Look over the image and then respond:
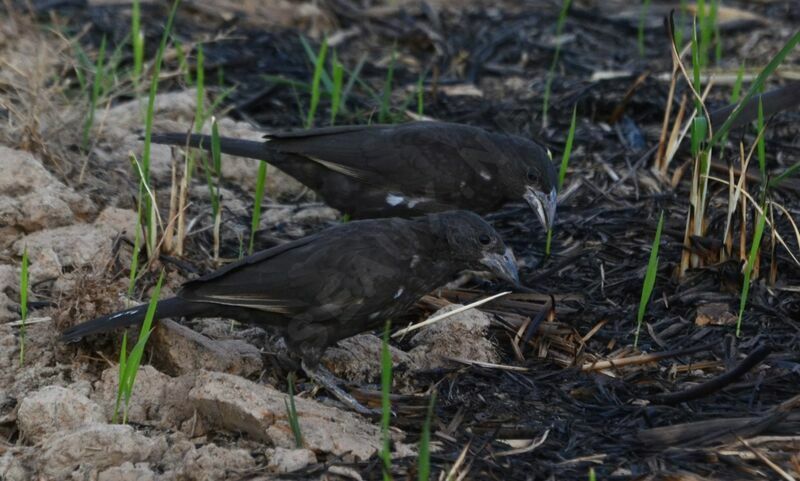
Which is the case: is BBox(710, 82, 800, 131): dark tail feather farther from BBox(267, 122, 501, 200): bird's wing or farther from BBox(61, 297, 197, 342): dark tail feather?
BBox(61, 297, 197, 342): dark tail feather

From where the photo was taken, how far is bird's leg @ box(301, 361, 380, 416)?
411 cm

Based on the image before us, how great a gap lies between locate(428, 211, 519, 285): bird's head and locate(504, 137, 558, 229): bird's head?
1.09 meters

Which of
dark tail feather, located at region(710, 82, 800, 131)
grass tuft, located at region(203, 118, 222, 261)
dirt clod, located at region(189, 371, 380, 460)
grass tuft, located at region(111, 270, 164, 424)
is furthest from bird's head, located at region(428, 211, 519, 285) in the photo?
dark tail feather, located at region(710, 82, 800, 131)

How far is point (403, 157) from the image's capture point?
5699 mm

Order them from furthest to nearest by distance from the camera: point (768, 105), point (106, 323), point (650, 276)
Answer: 1. point (768, 105)
2. point (650, 276)
3. point (106, 323)

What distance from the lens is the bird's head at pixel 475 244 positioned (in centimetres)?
450

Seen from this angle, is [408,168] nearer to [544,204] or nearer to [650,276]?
[544,204]

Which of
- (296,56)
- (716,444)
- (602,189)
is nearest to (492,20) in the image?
(296,56)

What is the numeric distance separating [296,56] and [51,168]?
8.26 feet

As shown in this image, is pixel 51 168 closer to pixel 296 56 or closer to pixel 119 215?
pixel 119 215

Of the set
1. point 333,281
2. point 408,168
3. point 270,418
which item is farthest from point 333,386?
point 408,168

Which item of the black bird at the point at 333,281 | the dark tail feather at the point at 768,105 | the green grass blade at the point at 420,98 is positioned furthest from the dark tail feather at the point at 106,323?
the dark tail feather at the point at 768,105

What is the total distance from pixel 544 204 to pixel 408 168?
647 millimetres

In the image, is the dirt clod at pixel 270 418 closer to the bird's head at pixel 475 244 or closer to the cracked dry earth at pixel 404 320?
the cracked dry earth at pixel 404 320
